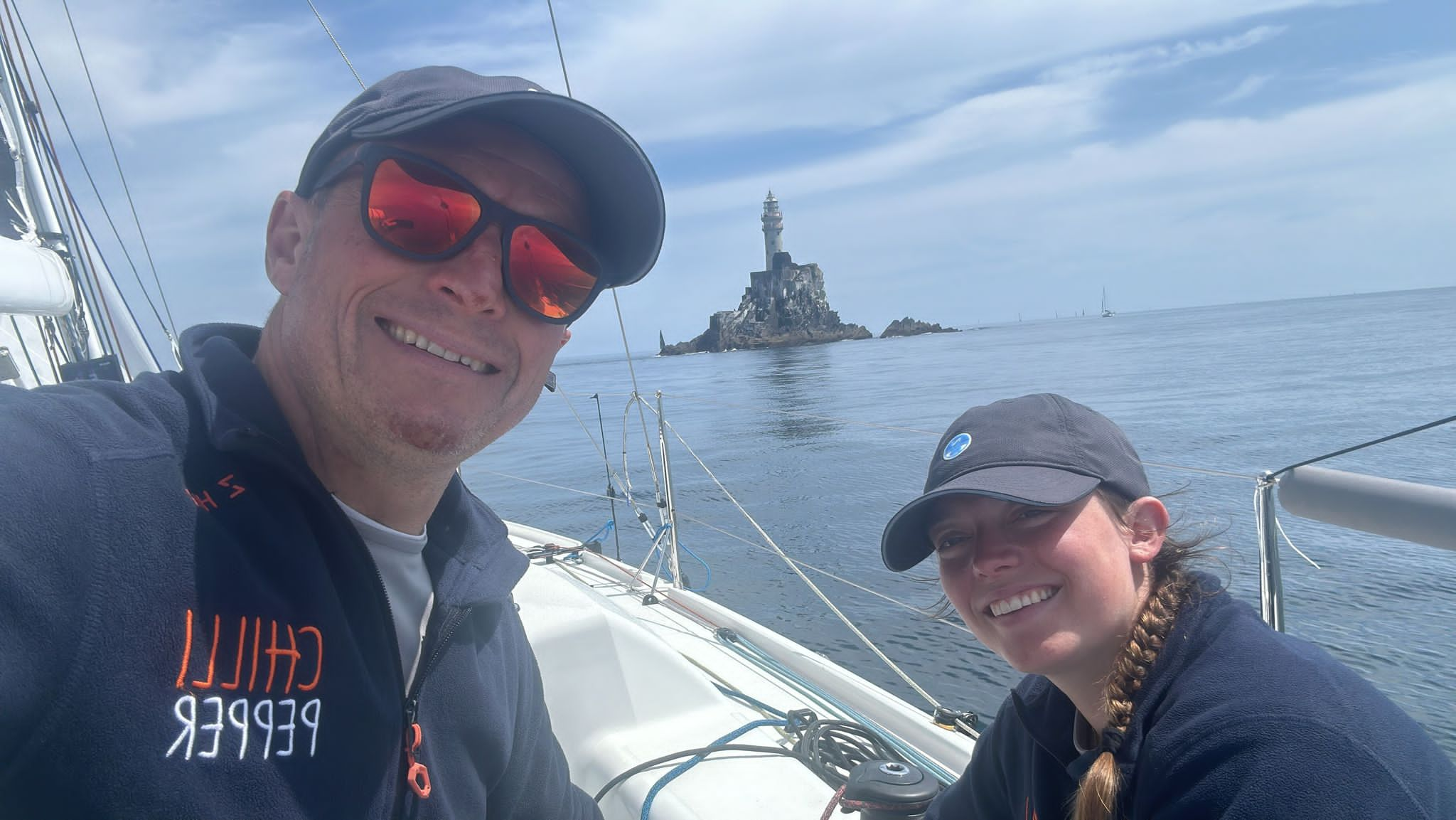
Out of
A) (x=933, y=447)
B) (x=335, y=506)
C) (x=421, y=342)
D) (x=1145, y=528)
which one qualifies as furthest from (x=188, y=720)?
(x=933, y=447)

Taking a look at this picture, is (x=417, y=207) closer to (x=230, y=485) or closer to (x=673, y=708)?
(x=230, y=485)

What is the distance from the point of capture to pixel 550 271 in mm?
1125

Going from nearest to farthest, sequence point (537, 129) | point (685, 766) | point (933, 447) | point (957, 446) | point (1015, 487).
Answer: point (537, 129) < point (1015, 487) < point (957, 446) < point (685, 766) < point (933, 447)

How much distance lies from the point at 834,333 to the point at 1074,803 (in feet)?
283

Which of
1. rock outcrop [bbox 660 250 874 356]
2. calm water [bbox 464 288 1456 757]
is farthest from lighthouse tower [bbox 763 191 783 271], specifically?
calm water [bbox 464 288 1456 757]

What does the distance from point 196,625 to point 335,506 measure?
0.68 ft

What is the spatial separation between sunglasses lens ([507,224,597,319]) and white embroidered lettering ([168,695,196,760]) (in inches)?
22.9

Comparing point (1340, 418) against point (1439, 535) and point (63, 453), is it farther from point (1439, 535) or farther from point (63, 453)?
point (63, 453)

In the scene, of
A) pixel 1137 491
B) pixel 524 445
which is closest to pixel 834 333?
pixel 524 445

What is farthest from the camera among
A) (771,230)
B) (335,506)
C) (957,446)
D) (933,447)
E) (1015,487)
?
(771,230)

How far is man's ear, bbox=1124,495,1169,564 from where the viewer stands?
1.22m

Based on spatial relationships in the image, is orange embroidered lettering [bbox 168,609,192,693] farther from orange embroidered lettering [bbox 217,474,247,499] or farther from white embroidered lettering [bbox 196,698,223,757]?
orange embroidered lettering [bbox 217,474,247,499]

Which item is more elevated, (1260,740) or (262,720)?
(262,720)

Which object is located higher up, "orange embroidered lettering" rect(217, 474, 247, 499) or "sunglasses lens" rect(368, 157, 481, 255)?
"sunglasses lens" rect(368, 157, 481, 255)
